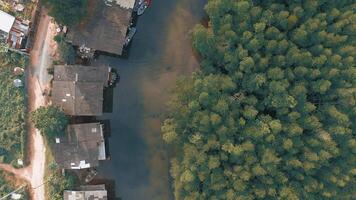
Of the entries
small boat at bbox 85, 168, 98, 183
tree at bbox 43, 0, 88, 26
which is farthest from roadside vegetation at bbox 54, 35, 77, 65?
small boat at bbox 85, 168, 98, 183

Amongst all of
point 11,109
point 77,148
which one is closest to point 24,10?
point 11,109

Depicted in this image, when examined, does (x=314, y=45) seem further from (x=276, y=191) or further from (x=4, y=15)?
(x=4, y=15)

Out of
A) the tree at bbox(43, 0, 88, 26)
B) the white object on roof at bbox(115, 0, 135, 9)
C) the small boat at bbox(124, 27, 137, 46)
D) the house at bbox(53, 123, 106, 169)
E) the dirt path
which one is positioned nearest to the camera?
the tree at bbox(43, 0, 88, 26)

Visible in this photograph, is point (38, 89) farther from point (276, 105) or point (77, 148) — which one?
point (276, 105)

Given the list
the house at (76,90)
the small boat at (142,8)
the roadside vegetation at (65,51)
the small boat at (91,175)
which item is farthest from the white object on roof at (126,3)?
the small boat at (91,175)

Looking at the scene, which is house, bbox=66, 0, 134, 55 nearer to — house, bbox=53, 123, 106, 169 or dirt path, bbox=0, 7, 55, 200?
dirt path, bbox=0, 7, 55, 200
